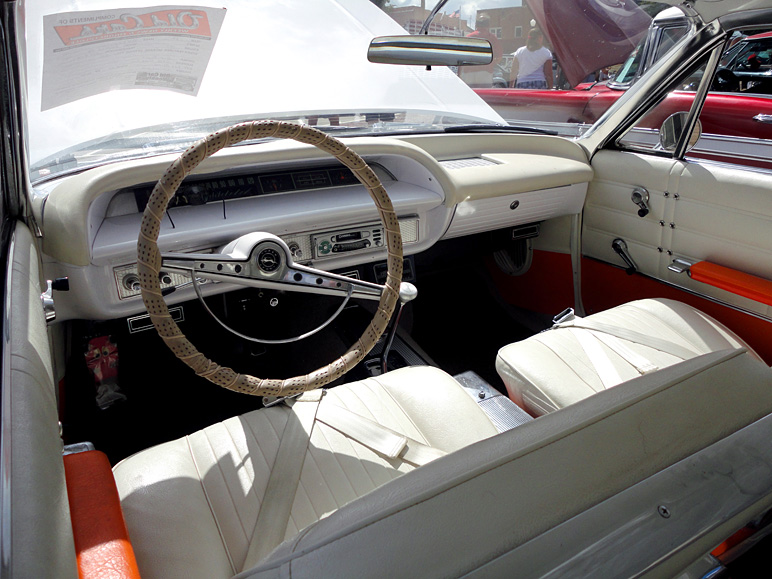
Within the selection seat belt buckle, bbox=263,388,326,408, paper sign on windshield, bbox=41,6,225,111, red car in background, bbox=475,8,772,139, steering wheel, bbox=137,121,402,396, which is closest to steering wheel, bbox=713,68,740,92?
red car in background, bbox=475,8,772,139

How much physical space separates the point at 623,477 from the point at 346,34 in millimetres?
1964

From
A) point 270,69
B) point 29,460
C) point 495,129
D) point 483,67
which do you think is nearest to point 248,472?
point 29,460

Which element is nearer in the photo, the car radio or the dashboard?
the dashboard

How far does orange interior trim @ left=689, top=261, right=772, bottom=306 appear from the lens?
1.87 meters

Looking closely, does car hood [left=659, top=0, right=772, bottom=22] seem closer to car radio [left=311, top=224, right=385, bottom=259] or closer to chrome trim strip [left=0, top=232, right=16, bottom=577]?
car radio [left=311, top=224, right=385, bottom=259]

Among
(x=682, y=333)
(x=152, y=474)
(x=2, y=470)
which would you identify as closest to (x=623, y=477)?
(x=2, y=470)

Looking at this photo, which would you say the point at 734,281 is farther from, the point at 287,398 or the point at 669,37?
the point at 287,398

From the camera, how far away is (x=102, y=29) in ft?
5.21

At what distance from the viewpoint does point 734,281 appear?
194 centimetres

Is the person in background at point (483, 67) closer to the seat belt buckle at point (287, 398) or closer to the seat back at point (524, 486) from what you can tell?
the seat belt buckle at point (287, 398)

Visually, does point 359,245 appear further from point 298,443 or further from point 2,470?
point 2,470

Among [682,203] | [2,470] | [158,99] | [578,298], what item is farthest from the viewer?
[578,298]

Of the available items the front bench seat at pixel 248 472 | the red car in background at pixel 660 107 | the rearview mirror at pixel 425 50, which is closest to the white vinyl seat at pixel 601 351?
the front bench seat at pixel 248 472

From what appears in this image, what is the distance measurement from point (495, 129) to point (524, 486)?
2.20 metres
